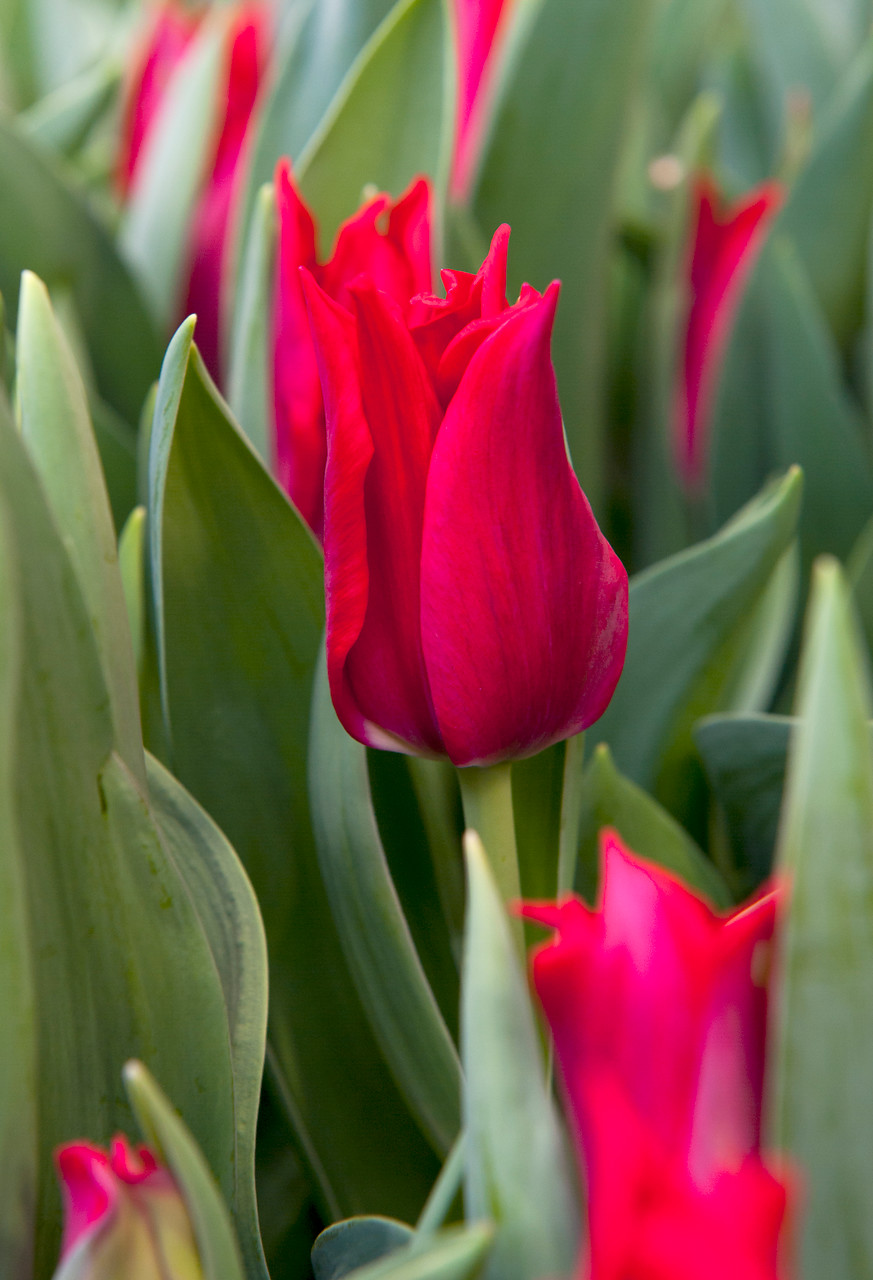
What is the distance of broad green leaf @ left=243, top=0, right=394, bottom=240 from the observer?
46 cm

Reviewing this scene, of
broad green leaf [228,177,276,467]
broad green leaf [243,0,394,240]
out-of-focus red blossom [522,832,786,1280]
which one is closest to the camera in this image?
out-of-focus red blossom [522,832,786,1280]

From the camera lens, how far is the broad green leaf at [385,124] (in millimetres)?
391

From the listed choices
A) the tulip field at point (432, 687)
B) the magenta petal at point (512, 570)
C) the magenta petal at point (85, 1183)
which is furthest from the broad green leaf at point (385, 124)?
the magenta petal at point (85, 1183)

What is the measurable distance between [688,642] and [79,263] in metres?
0.27

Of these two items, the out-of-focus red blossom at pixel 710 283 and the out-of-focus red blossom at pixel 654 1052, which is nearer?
the out-of-focus red blossom at pixel 654 1052

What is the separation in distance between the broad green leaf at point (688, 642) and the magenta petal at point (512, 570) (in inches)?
4.1

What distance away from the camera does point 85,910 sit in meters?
0.21

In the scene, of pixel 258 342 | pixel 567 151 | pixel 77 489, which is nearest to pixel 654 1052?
pixel 77 489

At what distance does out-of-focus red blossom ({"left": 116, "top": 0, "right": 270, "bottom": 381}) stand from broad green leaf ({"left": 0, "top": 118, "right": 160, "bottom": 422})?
0.03m

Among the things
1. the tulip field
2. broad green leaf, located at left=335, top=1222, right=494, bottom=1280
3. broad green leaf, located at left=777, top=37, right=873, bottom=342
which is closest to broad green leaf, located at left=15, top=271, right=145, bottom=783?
the tulip field

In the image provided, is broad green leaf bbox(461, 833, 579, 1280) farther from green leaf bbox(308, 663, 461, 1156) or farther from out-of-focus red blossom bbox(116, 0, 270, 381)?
out-of-focus red blossom bbox(116, 0, 270, 381)

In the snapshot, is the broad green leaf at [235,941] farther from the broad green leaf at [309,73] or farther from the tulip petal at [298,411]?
the broad green leaf at [309,73]

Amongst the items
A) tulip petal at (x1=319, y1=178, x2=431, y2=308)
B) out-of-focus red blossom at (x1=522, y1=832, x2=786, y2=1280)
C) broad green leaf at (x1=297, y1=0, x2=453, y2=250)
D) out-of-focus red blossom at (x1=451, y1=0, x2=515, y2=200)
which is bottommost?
out-of-focus red blossom at (x1=522, y1=832, x2=786, y2=1280)

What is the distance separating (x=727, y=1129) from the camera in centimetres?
16
